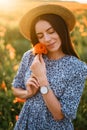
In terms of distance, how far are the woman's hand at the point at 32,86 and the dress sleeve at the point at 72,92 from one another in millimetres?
224

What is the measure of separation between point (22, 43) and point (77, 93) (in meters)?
4.10

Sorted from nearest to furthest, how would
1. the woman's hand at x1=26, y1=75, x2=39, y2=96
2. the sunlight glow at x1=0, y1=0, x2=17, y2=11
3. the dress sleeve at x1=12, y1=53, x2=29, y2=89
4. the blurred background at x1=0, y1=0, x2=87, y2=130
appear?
the woman's hand at x1=26, y1=75, x2=39, y2=96 → the dress sleeve at x1=12, y1=53, x2=29, y2=89 → the blurred background at x1=0, y1=0, x2=87, y2=130 → the sunlight glow at x1=0, y1=0, x2=17, y2=11

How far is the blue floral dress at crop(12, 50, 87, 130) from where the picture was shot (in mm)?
3646

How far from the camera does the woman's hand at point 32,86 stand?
147 inches

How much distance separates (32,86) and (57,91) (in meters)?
0.20

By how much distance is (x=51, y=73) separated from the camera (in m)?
3.78

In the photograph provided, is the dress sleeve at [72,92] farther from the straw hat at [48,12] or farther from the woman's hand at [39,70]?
the straw hat at [48,12]

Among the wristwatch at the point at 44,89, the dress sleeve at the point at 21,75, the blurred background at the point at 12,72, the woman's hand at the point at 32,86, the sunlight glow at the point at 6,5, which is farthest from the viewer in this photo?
the sunlight glow at the point at 6,5

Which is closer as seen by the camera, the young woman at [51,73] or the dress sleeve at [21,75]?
the young woman at [51,73]

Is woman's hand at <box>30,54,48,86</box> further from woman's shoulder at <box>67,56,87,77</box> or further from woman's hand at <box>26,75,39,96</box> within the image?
woman's shoulder at <box>67,56,87,77</box>

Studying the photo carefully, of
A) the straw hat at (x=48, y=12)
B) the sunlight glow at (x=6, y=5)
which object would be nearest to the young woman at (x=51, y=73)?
the straw hat at (x=48, y=12)

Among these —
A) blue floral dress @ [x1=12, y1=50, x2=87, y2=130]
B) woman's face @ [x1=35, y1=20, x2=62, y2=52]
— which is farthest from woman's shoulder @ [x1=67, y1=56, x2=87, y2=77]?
woman's face @ [x1=35, y1=20, x2=62, y2=52]

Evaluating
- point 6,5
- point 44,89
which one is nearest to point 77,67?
point 44,89

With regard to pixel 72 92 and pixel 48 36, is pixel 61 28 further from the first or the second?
pixel 72 92
